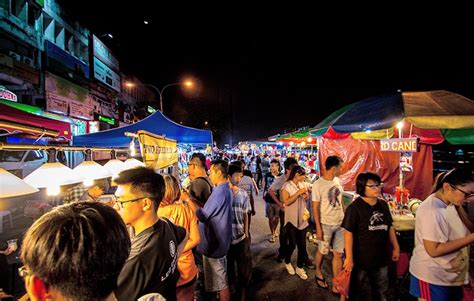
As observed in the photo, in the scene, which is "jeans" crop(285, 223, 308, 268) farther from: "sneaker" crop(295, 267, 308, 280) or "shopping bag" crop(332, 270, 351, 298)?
"shopping bag" crop(332, 270, 351, 298)

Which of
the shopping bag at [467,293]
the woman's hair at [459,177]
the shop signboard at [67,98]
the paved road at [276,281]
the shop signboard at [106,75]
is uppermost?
the shop signboard at [106,75]

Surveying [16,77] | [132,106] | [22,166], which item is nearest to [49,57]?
[16,77]

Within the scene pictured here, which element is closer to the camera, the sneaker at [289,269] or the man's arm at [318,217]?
the man's arm at [318,217]

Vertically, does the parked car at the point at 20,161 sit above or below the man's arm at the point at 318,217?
above

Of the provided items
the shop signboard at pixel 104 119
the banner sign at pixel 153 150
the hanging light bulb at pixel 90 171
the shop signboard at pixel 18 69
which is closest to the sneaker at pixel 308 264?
the banner sign at pixel 153 150

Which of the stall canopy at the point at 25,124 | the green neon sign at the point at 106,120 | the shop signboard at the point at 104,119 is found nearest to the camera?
the stall canopy at the point at 25,124

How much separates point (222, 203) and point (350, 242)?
5.97 feet

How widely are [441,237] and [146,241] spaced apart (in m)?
2.96

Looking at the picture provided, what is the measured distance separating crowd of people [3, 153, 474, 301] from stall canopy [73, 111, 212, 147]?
129cm

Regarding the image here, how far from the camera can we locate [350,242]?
3.13 meters

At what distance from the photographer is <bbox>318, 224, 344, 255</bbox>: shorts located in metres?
4.09

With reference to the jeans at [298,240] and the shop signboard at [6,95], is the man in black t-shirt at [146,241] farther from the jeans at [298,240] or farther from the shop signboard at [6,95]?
the shop signboard at [6,95]

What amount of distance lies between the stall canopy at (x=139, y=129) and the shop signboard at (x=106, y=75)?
42.3 feet

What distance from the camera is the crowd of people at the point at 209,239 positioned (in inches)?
37.4
